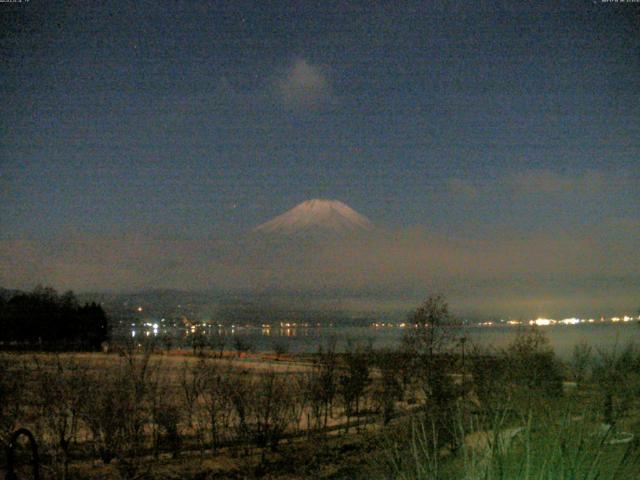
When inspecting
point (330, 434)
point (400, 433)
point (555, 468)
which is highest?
point (555, 468)

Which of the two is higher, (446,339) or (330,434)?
(446,339)

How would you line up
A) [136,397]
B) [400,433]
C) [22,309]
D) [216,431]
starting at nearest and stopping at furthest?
[400,433] → [136,397] → [216,431] → [22,309]

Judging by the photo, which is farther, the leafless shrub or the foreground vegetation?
the leafless shrub

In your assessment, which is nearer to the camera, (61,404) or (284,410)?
(61,404)

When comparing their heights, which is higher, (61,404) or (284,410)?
(61,404)

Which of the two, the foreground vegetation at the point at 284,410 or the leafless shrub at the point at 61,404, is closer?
the foreground vegetation at the point at 284,410

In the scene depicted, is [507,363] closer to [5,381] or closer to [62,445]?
[62,445]

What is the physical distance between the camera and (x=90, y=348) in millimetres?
63844

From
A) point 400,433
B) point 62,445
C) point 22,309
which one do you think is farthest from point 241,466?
point 22,309

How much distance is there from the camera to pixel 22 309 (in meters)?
71.6

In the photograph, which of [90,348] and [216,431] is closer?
[216,431]

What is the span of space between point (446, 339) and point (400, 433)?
9.30 m

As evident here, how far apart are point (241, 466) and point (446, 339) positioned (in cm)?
801

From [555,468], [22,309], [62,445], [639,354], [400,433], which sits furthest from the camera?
[22,309]
